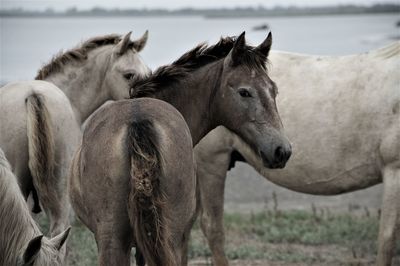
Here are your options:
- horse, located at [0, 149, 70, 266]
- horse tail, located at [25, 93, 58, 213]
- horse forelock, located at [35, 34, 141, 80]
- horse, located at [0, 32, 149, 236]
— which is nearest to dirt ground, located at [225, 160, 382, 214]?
horse forelock, located at [35, 34, 141, 80]

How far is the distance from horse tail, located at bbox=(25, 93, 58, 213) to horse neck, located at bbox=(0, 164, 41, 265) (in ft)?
4.96

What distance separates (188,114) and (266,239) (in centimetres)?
350

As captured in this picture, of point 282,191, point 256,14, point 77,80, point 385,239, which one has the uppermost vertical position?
point 77,80

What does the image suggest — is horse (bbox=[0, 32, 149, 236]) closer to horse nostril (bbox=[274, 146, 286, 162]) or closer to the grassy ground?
the grassy ground

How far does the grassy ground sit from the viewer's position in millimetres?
8492

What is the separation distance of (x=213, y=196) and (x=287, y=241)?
1.50 m

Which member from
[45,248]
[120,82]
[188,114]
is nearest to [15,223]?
[45,248]

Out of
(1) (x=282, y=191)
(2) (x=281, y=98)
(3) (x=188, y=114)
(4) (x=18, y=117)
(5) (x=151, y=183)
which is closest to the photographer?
(5) (x=151, y=183)

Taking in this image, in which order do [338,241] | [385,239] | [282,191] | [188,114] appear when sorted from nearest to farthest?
[188,114] → [385,239] → [338,241] → [282,191]

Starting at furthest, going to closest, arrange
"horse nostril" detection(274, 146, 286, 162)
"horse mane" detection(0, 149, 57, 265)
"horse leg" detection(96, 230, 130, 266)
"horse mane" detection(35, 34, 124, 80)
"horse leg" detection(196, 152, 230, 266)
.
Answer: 1. "horse mane" detection(35, 34, 124, 80)
2. "horse leg" detection(196, 152, 230, 266)
3. "horse nostril" detection(274, 146, 286, 162)
4. "horse mane" detection(0, 149, 57, 265)
5. "horse leg" detection(96, 230, 130, 266)

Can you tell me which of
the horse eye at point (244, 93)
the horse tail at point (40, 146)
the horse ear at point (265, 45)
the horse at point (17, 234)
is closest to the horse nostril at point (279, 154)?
the horse eye at point (244, 93)

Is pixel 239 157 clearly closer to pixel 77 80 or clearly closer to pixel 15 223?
pixel 77 80

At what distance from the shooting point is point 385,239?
7.32 m

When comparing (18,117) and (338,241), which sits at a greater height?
(18,117)
